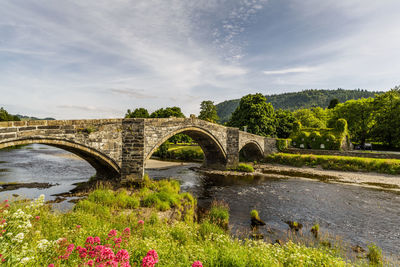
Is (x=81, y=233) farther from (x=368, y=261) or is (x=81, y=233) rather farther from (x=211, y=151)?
(x=211, y=151)

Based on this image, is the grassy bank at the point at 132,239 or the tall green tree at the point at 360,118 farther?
the tall green tree at the point at 360,118

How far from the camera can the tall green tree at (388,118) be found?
35.1 metres

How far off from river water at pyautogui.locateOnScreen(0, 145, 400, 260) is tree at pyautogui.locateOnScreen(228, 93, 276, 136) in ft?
55.8

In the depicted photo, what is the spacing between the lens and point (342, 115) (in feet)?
146

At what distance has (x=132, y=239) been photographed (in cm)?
521

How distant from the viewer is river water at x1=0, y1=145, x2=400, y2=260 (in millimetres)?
9812

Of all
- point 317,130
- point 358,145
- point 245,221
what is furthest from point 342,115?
point 245,221

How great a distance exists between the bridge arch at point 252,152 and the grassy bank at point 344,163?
2.92 m

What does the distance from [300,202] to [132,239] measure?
41.6ft

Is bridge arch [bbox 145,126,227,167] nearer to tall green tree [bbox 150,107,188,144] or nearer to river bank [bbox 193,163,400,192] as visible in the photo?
river bank [bbox 193,163,400,192]

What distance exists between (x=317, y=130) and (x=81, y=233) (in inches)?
1544

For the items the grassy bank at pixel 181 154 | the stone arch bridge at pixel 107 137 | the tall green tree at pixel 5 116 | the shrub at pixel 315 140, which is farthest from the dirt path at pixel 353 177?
the tall green tree at pixel 5 116

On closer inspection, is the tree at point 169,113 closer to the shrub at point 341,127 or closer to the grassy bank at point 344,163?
the grassy bank at point 344,163

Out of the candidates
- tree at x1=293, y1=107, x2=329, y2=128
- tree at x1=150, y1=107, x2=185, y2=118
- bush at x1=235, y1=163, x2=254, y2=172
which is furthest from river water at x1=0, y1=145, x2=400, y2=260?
tree at x1=293, y1=107, x2=329, y2=128
